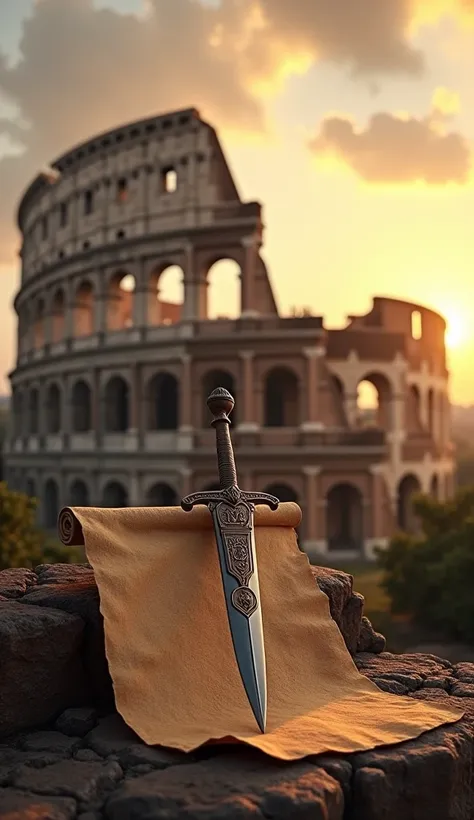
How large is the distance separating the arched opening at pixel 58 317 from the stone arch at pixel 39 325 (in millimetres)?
1441

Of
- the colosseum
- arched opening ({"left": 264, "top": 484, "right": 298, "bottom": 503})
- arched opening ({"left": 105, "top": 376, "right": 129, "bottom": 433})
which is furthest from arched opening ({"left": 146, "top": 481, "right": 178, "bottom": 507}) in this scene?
arched opening ({"left": 264, "top": 484, "right": 298, "bottom": 503})

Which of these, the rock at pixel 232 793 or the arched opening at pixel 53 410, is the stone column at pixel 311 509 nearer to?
the arched opening at pixel 53 410

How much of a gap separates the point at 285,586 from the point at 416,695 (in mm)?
1004

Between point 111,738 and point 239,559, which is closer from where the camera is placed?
point 111,738

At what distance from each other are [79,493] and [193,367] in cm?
759

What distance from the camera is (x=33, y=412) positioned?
31938 millimetres

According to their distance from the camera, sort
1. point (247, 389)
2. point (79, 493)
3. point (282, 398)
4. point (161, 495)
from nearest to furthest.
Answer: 1. point (247, 389)
2. point (161, 495)
3. point (282, 398)
4. point (79, 493)

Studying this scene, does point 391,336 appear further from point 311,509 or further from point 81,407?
point 81,407

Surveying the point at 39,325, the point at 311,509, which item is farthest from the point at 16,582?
the point at 39,325

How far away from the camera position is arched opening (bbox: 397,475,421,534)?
28.4 metres

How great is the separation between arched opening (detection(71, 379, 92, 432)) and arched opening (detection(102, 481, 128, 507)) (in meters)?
2.66

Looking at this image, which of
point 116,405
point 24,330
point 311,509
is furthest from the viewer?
point 24,330

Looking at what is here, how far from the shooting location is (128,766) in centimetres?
340

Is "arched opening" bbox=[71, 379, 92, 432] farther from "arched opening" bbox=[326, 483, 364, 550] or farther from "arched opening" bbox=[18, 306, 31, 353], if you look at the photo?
"arched opening" bbox=[326, 483, 364, 550]
